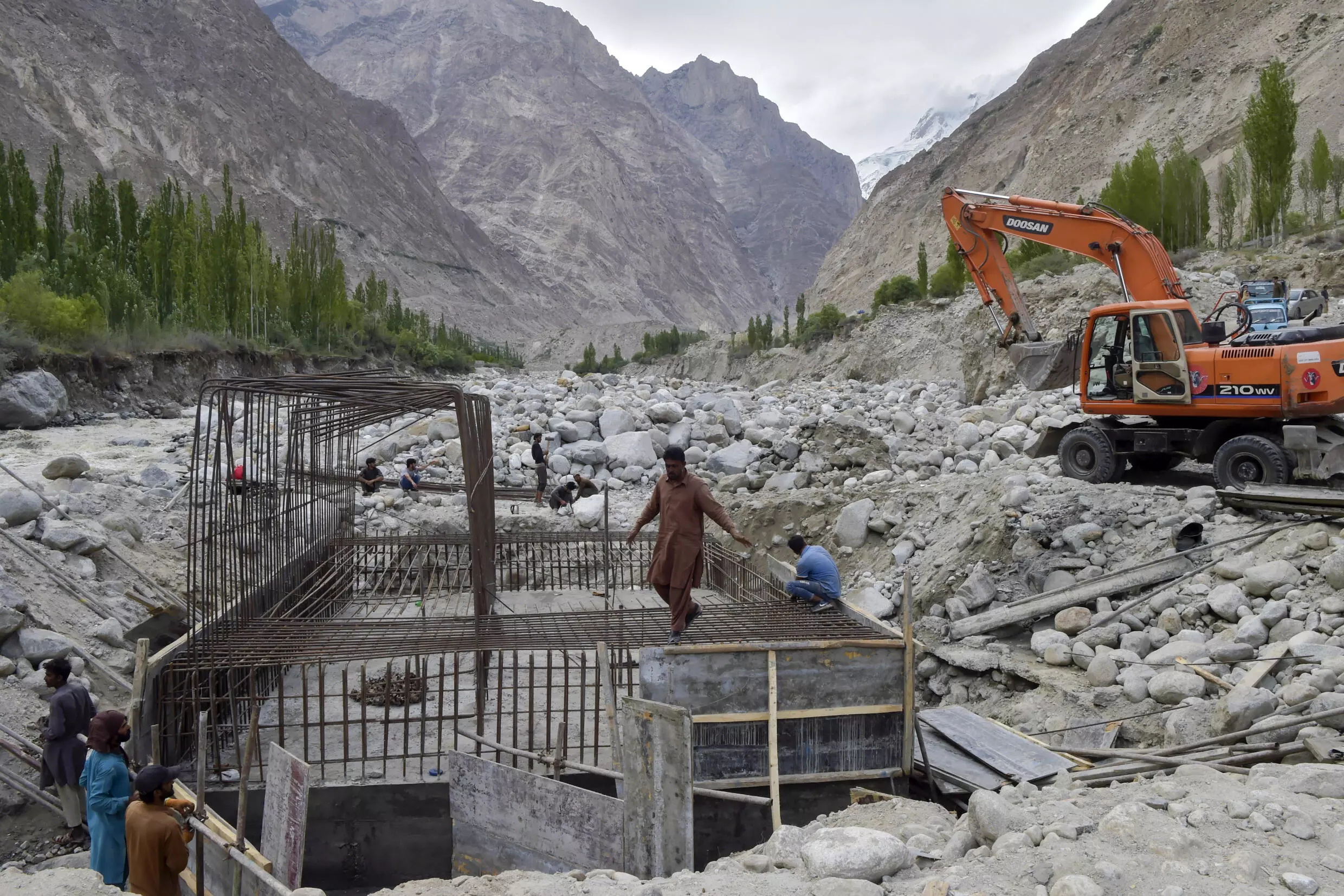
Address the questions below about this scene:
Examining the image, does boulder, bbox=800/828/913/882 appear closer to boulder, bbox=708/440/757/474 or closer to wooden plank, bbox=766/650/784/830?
wooden plank, bbox=766/650/784/830

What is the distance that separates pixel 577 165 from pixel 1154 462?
91419mm

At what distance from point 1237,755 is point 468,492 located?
183 inches

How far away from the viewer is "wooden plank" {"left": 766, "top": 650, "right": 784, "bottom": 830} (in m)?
4.52

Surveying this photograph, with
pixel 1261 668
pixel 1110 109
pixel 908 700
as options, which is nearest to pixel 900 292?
pixel 1110 109

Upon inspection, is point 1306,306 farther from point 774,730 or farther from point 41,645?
point 41,645

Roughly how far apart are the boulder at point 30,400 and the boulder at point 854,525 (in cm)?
1239

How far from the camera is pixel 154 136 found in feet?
162

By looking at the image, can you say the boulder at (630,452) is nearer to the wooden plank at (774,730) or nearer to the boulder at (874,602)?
the boulder at (874,602)

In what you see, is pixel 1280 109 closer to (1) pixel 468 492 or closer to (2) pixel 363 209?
(1) pixel 468 492

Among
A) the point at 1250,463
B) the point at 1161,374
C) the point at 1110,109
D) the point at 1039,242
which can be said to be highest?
the point at 1110,109

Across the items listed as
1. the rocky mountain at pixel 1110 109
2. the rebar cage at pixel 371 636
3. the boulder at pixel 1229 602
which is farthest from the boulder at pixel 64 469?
the rocky mountain at pixel 1110 109

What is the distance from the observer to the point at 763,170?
148 m

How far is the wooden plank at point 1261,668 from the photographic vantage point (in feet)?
15.3

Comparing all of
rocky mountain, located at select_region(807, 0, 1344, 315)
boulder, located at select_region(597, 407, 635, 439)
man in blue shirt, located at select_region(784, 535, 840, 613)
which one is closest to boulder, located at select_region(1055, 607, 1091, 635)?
man in blue shirt, located at select_region(784, 535, 840, 613)
